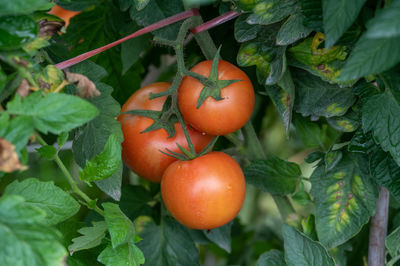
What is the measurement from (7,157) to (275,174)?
425 mm

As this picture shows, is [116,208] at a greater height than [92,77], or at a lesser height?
lesser

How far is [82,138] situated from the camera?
543 millimetres

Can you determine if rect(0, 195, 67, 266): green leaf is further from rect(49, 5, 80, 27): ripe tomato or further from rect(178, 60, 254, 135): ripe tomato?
rect(49, 5, 80, 27): ripe tomato

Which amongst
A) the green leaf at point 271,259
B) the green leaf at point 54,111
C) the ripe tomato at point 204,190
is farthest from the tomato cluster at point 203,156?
the green leaf at point 54,111

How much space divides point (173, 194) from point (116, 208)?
0.11m

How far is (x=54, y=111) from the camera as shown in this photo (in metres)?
0.38

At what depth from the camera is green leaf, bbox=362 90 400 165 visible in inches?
19.5

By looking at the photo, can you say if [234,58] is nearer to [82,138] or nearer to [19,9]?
[82,138]

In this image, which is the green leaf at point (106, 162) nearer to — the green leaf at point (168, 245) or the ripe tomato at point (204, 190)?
the ripe tomato at point (204, 190)

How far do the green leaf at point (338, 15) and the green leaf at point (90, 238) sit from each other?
1.05 feet

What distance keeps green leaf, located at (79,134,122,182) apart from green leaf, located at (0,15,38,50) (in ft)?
0.42

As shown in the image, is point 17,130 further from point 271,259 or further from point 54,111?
point 271,259

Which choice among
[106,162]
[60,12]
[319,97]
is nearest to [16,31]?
[106,162]

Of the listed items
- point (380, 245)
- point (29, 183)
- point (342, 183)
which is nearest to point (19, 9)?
point (29, 183)
